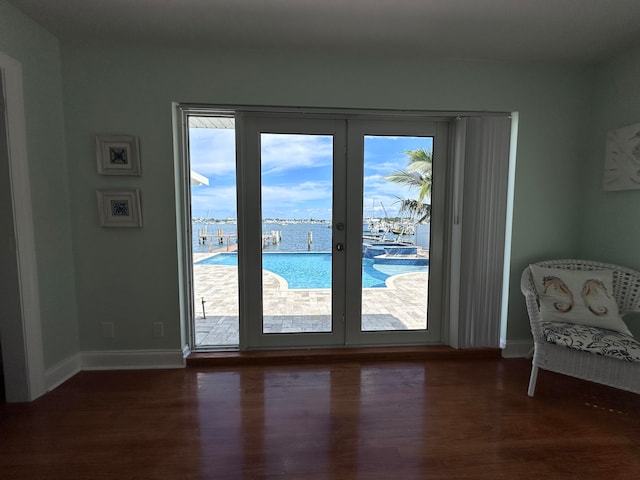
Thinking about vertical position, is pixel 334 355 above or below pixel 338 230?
below

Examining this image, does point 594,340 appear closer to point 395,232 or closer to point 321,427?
point 395,232

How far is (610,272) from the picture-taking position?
7.22ft

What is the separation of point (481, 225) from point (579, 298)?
84cm

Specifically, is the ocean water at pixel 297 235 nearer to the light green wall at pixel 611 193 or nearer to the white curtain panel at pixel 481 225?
the white curtain panel at pixel 481 225

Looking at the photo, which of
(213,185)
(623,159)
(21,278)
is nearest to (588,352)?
(623,159)

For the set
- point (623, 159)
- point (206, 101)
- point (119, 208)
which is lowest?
point (119, 208)

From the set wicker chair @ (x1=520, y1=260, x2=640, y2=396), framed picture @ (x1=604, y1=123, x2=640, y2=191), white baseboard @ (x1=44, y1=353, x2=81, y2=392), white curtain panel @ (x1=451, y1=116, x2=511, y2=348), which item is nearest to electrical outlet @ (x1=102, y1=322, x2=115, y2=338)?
white baseboard @ (x1=44, y1=353, x2=81, y2=392)

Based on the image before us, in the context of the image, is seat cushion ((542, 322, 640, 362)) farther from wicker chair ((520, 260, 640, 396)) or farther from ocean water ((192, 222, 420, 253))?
ocean water ((192, 222, 420, 253))

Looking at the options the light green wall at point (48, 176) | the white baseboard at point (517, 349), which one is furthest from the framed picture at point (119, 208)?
the white baseboard at point (517, 349)

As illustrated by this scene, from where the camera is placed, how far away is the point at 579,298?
214 centimetres

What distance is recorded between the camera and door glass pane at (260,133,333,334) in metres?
2.51

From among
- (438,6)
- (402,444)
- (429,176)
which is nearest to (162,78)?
(438,6)

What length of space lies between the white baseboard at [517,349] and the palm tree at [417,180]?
1356mm

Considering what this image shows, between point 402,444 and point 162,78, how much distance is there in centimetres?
294
